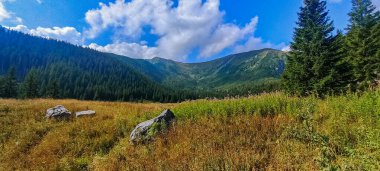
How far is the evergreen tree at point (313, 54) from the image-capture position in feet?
88.9

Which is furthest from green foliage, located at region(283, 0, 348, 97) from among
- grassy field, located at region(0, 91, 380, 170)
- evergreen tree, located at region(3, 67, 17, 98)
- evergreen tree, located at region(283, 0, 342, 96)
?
evergreen tree, located at region(3, 67, 17, 98)

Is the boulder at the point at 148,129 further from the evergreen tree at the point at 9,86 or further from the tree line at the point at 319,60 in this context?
the evergreen tree at the point at 9,86

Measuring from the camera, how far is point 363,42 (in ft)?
121

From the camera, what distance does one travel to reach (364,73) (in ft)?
119

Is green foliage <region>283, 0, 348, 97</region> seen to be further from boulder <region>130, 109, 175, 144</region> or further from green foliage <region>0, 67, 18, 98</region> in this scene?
green foliage <region>0, 67, 18, 98</region>

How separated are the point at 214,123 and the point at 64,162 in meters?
5.07

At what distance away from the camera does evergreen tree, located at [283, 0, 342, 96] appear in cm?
2711

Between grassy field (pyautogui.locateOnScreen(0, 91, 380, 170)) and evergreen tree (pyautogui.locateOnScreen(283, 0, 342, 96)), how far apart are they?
17534mm

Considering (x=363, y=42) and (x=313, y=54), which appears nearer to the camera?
(x=313, y=54)

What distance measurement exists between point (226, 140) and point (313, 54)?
2351 centimetres

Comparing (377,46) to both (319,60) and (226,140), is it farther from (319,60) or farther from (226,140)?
(226,140)

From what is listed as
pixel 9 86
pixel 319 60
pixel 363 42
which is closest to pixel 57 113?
pixel 319 60

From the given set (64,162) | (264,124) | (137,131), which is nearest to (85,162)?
(64,162)

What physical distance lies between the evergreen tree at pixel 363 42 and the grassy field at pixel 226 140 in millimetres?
28335
